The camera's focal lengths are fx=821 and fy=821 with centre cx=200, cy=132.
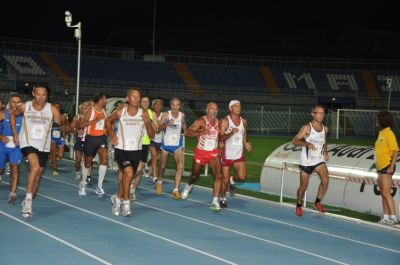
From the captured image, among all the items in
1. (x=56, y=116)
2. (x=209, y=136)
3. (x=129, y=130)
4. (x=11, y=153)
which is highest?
(x=56, y=116)

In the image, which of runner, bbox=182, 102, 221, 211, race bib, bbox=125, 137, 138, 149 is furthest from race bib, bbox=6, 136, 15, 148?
runner, bbox=182, 102, 221, 211

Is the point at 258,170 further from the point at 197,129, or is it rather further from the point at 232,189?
the point at 197,129

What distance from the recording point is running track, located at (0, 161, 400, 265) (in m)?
9.22

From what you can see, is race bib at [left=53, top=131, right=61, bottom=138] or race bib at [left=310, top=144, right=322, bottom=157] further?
race bib at [left=53, top=131, right=61, bottom=138]

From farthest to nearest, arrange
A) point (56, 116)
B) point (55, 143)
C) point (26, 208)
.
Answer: point (55, 143), point (56, 116), point (26, 208)

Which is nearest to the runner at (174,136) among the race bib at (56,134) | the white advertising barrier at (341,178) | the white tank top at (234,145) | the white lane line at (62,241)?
the white tank top at (234,145)

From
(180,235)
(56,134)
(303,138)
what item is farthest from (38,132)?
(56,134)

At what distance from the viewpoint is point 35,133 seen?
12.2 metres

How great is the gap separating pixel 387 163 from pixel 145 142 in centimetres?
557

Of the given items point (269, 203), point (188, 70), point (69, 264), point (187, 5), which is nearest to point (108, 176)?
point (269, 203)

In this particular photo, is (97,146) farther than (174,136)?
No

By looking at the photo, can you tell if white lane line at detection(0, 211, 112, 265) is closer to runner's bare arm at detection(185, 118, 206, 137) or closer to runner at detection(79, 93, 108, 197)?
runner at detection(79, 93, 108, 197)

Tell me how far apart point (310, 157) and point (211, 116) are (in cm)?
199

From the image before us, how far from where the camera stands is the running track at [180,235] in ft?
30.2
